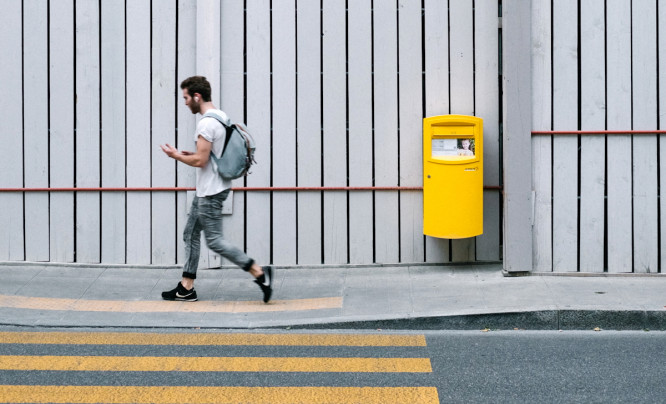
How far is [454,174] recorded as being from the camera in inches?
334

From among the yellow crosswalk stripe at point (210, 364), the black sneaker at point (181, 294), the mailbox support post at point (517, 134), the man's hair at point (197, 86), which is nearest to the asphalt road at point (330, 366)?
the yellow crosswalk stripe at point (210, 364)

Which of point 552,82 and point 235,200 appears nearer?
point 552,82

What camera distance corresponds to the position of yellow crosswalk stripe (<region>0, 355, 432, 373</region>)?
588 centimetres

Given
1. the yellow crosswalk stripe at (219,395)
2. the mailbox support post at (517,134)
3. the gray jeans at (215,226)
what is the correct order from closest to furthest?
the yellow crosswalk stripe at (219,395)
the gray jeans at (215,226)
the mailbox support post at (517,134)

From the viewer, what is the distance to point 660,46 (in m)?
8.45

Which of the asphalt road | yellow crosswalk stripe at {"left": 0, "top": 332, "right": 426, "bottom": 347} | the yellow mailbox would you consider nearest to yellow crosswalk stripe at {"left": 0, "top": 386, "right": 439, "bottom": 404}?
the asphalt road

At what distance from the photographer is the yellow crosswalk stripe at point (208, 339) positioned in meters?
6.59

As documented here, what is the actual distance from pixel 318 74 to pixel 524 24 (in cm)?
200

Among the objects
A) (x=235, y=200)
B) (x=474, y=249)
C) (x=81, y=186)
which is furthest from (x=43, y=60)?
(x=474, y=249)

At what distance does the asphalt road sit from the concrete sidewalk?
17 cm

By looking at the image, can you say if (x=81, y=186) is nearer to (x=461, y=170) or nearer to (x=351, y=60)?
(x=351, y=60)

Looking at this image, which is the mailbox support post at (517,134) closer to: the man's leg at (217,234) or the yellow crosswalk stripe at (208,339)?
the yellow crosswalk stripe at (208,339)

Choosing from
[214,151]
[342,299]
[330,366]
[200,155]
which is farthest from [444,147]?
[330,366]

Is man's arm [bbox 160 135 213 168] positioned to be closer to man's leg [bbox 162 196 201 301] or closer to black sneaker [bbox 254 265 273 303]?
man's leg [bbox 162 196 201 301]
